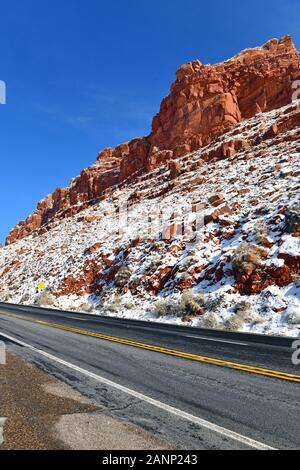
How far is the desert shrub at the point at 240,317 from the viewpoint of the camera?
48.9 feet

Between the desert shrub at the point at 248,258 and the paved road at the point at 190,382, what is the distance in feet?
22.2

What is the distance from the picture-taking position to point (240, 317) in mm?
15352

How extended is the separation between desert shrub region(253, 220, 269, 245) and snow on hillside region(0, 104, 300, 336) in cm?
8

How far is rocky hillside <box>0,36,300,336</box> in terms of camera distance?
707 inches

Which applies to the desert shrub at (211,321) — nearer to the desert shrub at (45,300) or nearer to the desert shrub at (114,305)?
the desert shrub at (114,305)

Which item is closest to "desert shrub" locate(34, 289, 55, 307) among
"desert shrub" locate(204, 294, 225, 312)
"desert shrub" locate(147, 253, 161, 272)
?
"desert shrub" locate(147, 253, 161, 272)

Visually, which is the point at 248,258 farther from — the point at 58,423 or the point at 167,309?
the point at 58,423

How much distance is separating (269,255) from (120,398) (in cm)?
1472

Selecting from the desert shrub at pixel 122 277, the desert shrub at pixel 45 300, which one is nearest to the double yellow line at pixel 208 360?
the desert shrub at pixel 122 277

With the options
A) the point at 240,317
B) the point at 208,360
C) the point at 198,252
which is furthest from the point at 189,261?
the point at 208,360

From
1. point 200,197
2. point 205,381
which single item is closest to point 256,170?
point 200,197

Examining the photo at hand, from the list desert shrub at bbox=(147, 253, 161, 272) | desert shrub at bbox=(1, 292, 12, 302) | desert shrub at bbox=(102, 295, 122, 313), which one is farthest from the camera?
desert shrub at bbox=(1, 292, 12, 302)

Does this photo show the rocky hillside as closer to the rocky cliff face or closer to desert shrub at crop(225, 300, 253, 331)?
desert shrub at crop(225, 300, 253, 331)
